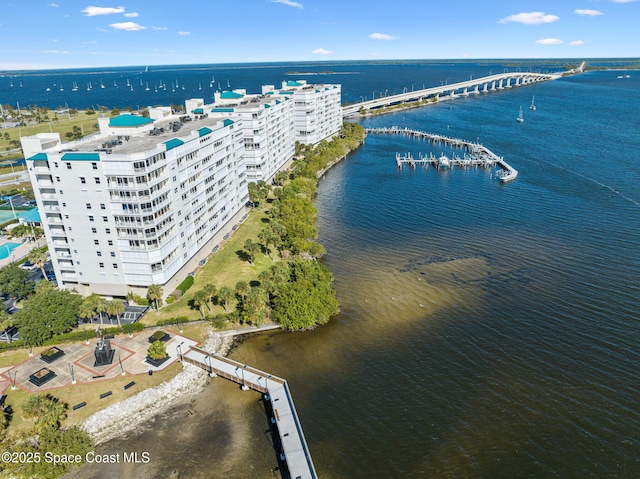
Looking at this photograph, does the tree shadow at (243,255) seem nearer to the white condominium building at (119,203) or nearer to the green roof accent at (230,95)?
the white condominium building at (119,203)

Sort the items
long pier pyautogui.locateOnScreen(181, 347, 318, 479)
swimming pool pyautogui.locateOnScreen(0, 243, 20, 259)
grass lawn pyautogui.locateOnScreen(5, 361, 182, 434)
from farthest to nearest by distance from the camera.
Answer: swimming pool pyautogui.locateOnScreen(0, 243, 20, 259), grass lawn pyautogui.locateOnScreen(5, 361, 182, 434), long pier pyautogui.locateOnScreen(181, 347, 318, 479)

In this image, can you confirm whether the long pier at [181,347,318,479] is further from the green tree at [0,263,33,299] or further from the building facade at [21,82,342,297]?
the green tree at [0,263,33,299]

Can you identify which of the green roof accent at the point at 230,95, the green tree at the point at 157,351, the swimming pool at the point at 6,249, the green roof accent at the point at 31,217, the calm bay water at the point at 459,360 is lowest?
the calm bay water at the point at 459,360

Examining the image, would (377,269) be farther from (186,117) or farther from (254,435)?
(186,117)

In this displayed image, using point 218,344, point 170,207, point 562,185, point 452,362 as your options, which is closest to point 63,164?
point 170,207

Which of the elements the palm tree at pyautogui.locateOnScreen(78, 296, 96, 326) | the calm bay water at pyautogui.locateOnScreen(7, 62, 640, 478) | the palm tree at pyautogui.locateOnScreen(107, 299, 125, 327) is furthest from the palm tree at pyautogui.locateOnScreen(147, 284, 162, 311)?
the calm bay water at pyautogui.locateOnScreen(7, 62, 640, 478)

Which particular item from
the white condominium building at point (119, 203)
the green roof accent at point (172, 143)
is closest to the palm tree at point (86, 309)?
the white condominium building at point (119, 203)
